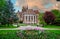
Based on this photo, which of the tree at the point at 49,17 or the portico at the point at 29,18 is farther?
the tree at the point at 49,17

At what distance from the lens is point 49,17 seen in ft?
39.0

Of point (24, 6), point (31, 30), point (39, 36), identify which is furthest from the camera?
point (24, 6)

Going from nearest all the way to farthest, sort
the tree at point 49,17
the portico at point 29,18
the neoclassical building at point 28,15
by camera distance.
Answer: the neoclassical building at point 28,15 < the portico at point 29,18 < the tree at point 49,17

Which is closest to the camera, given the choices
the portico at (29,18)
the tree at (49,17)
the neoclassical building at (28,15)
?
the neoclassical building at (28,15)

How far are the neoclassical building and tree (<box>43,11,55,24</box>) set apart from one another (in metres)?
0.60

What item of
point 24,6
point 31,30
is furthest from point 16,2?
point 31,30

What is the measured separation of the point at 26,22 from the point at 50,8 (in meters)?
1.14

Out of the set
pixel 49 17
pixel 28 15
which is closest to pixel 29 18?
pixel 28 15

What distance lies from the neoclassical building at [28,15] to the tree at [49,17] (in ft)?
1.98

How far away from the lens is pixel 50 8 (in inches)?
405

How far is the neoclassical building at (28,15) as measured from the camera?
34.0 feet

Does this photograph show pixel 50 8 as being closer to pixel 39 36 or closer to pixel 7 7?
→ pixel 7 7

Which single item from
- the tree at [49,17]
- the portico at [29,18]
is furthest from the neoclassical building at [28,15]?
the tree at [49,17]

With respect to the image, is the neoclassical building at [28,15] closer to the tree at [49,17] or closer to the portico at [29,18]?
the portico at [29,18]
